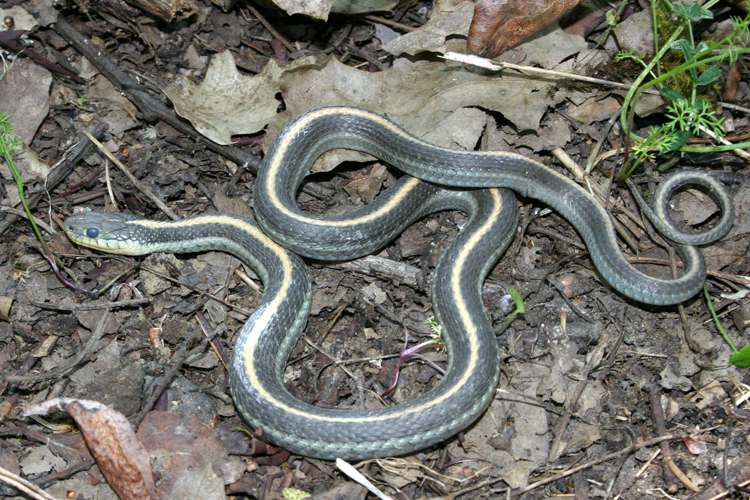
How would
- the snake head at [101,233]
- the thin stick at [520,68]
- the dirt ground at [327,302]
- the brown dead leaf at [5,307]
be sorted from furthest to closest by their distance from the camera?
the thin stick at [520,68], the snake head at [101,233], the brown dead leaf at [5,307], the dirt ground at [327,302]

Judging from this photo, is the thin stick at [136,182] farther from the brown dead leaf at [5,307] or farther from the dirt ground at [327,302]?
the brown dead leaf at [5,307]

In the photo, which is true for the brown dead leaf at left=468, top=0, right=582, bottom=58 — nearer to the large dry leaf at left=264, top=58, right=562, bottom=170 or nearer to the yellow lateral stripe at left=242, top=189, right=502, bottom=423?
the large dry leaf at left=264, top=58, right=562, bottom=170

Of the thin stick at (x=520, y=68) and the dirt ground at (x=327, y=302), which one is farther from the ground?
the thin stick at (x=520, y=68)

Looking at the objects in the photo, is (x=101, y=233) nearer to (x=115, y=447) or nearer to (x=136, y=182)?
(x=136, y=182)

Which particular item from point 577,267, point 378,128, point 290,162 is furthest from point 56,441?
point 577,267

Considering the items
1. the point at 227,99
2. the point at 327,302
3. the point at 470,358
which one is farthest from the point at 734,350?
the point at 227,99

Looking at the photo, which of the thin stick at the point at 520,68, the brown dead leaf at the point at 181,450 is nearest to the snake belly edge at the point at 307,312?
the brown dead leaf at the point at 181,450

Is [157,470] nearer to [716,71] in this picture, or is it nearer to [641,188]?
[641,188]
